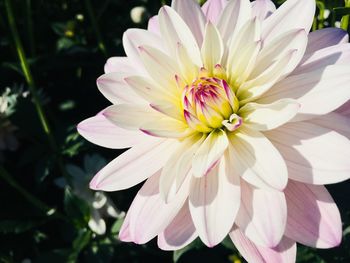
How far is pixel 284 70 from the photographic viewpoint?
91 centimetres

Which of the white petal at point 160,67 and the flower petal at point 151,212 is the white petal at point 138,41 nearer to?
the white petal at point 160,67

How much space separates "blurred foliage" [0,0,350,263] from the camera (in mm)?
1539

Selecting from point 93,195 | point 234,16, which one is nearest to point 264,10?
point 234,16

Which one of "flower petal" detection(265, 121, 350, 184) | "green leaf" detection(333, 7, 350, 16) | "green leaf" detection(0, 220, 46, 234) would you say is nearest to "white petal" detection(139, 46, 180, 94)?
"flower petal" detection(265, 121, 350, 184)

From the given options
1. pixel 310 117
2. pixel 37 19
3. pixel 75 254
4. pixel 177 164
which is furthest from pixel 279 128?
pixel 37 19

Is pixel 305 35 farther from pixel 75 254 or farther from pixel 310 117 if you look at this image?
pixel 75 254

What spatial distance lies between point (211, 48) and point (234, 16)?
0.24ft

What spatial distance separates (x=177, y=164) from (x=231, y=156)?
0.29 ft

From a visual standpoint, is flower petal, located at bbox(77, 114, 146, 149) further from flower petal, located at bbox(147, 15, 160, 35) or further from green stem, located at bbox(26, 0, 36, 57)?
green stem, located at bbox(26, 0, 36, 57)

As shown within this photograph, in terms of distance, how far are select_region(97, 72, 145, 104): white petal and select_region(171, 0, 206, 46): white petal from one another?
0.49 ft

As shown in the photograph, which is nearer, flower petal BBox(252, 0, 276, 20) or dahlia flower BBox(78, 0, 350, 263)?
dahlia flower BBox(78, 0, 350, 263)

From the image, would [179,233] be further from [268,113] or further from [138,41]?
[138,41]

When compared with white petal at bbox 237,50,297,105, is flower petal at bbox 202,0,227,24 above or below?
above

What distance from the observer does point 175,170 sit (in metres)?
0.93
